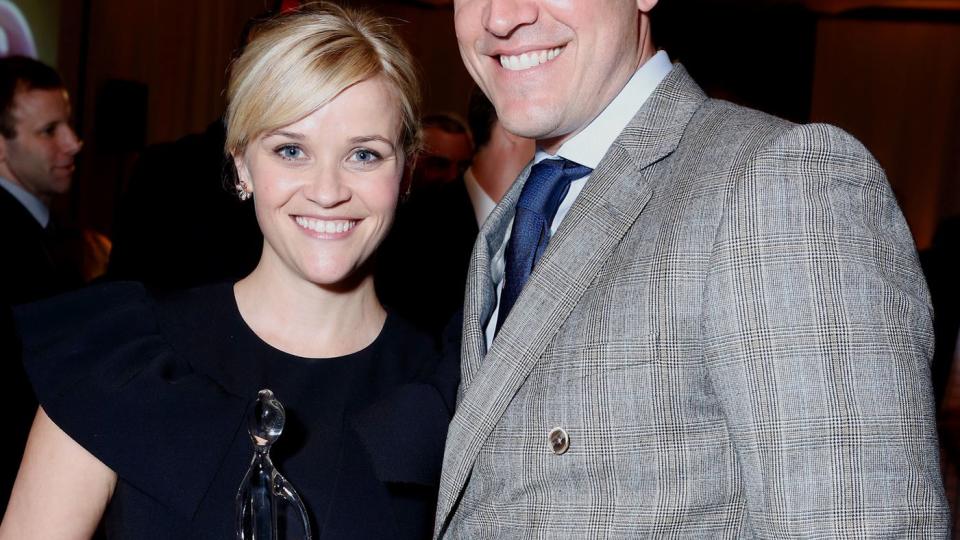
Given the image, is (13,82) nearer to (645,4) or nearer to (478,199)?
(478,199)

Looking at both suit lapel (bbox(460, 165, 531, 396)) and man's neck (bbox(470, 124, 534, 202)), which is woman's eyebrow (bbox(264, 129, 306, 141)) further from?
man's neck (bbox(470, 124, 534, 202))

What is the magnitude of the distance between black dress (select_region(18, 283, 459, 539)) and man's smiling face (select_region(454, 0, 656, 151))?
1.85 feet

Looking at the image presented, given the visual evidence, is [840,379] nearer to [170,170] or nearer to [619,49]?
[619,49]

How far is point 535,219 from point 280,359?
61cm

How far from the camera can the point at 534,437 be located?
1406mm

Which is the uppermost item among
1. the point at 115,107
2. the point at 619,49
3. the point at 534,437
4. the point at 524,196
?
the point at 619,49

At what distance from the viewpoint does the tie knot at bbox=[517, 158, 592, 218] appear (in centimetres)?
161

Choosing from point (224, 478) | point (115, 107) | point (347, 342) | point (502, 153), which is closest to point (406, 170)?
point (347, 342)

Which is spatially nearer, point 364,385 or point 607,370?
point 607,370

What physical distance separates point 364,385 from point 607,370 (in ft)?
2.47

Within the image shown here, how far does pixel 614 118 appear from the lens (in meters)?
1.59

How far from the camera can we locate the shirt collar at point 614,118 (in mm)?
1588

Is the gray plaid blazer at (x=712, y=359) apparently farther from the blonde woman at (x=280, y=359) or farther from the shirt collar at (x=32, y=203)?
the shirt collar at (x=32, y=203)

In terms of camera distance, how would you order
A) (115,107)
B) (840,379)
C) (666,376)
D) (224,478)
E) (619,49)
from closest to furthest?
(840,379) → (666,376) → (619,49) → (224,478) → (115,107)
